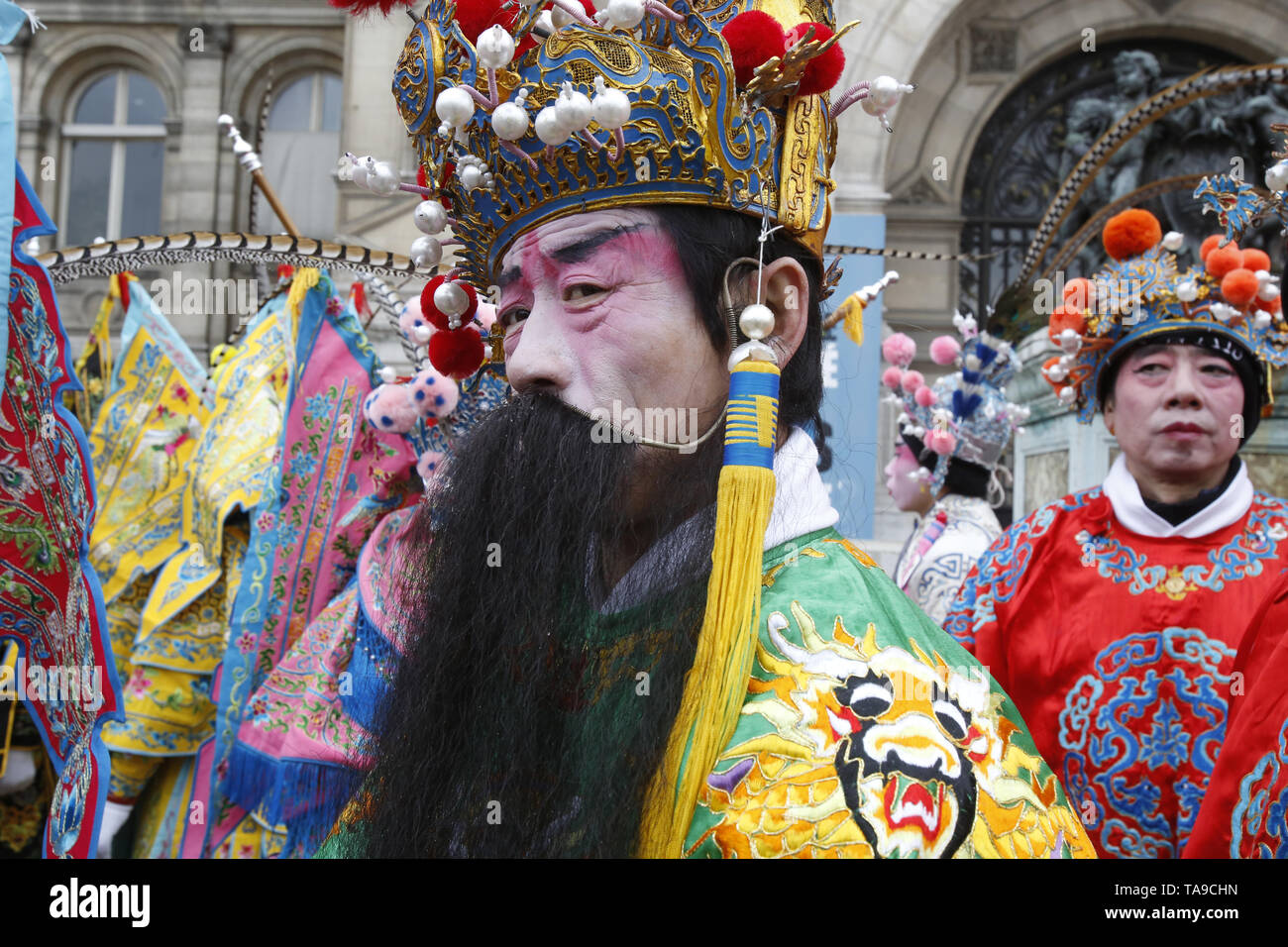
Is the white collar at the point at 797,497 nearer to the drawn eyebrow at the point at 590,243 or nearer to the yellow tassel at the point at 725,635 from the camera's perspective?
the yellow tassel at the point at 725,635

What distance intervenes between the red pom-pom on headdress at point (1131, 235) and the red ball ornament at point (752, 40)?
7.84 feet

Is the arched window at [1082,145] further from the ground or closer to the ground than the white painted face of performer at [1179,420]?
further from the ground

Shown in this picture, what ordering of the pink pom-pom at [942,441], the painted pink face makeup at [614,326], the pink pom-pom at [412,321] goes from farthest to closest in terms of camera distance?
the pink pom-pom at [942,441]
the pink pom-pom at [412,321]
the painted pink face makeup at [614,326]

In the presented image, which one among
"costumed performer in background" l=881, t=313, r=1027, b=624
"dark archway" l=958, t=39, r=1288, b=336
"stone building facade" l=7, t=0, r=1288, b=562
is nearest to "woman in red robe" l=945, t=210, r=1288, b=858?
"costumed performer in background" l=881, t=313, r=1027, b=624

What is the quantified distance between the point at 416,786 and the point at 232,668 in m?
2.52

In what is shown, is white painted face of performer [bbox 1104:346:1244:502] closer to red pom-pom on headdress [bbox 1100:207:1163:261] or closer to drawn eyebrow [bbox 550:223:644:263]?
red pom-pom on headdress [bbox 1100:207:1163:261]

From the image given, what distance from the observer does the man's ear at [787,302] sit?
1776 mm

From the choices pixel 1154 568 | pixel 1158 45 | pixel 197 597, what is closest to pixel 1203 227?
pixel 1158 45

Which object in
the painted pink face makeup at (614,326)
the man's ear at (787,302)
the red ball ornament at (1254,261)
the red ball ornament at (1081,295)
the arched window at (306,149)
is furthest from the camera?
the arched window at (306,149)

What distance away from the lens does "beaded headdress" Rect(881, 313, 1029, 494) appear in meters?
5.29

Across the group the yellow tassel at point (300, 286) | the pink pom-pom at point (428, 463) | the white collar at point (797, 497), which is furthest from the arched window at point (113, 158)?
the white collar at point (797, 497)

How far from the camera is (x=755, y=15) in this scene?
170cm
